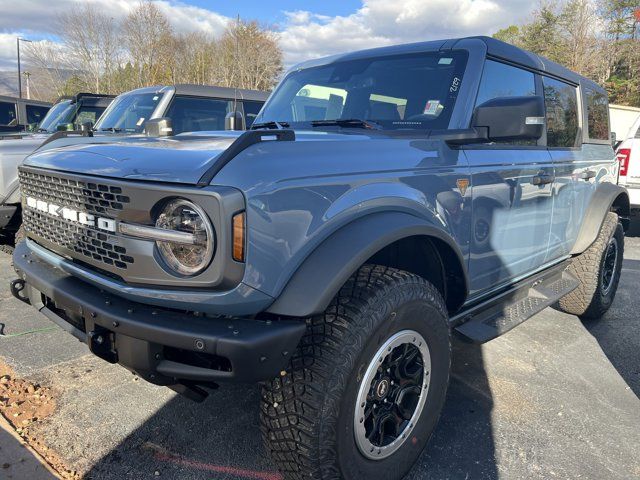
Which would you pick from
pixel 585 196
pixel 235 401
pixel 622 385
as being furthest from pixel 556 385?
pixel 235 401

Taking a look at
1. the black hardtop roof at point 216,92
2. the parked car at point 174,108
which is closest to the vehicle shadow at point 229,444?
the parked car at point 174,108

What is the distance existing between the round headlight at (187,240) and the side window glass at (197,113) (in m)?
5.23

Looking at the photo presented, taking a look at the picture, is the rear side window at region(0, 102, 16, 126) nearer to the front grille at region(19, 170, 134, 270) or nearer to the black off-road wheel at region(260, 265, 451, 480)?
the front grille at region(19, 170, 134, 270)

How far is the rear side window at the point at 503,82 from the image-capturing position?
2.82 metres

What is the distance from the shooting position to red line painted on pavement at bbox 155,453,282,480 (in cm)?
229

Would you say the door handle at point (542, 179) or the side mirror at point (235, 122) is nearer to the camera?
the door handle at point (542, 179)

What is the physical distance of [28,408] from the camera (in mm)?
2750

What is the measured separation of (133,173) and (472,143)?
Answer: 5.54 ft

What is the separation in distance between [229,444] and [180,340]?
1.12 m

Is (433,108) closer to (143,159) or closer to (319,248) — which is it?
(319,248)

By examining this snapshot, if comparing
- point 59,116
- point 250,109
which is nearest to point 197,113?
point 250,109

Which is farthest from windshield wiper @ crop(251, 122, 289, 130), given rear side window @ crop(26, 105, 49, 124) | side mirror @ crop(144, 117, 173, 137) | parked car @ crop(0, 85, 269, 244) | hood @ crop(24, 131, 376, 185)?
rear side window @ crop(26, 105, 49, 124)

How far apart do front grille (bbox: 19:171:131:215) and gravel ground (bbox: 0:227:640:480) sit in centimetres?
122

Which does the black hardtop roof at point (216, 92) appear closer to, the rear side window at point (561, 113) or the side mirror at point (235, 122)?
the side mirror at point (235, 122)
